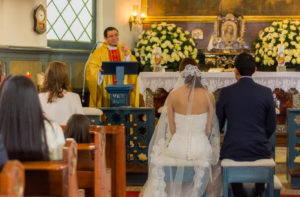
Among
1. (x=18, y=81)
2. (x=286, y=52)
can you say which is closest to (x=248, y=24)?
(x=286, y=52)

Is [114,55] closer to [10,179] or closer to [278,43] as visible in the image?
[278,43]

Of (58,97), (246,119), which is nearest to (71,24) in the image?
(58,97)

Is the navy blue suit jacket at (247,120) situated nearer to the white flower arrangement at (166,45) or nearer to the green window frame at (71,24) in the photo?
the white flower arrangement at (166,45)

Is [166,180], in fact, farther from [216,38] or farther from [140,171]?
[216,38]

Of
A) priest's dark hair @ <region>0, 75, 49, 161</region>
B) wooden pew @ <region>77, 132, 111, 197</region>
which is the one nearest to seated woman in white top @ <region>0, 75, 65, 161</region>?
priest's dark hair @ <region>0, 75, 49, 161</region>

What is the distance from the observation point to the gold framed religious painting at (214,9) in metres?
12.5

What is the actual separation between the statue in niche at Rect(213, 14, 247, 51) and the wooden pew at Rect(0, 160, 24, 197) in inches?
391

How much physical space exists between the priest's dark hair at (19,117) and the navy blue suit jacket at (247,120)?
221 cm

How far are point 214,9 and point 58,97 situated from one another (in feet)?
24.2

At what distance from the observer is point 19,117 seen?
3490mm

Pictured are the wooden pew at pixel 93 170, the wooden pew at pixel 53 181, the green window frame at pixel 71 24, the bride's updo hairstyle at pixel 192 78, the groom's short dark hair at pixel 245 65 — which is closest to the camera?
the wooden pew at pixel 53 181

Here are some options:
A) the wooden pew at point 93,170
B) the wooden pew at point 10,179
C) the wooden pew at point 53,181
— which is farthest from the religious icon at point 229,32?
the wooden pew at point 10,179

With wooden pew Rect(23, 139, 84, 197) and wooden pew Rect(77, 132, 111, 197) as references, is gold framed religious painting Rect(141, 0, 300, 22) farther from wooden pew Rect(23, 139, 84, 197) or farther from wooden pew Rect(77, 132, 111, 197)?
wooden pew Rect(23, 139, 84, 197)

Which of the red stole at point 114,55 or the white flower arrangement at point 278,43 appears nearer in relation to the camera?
the red stole at point 114,55
